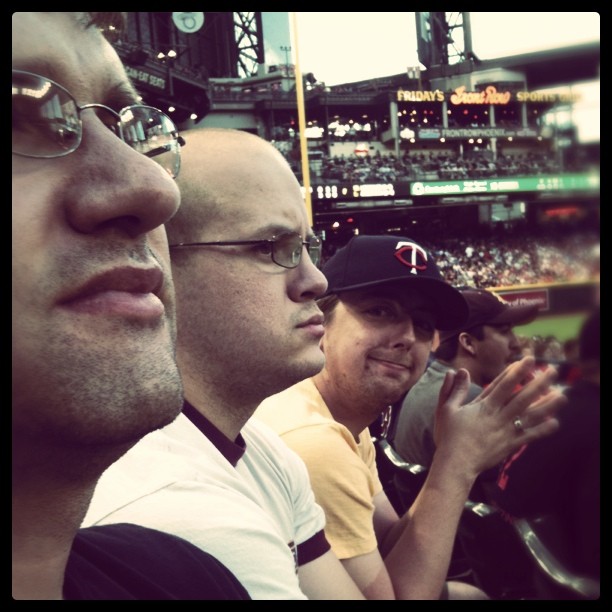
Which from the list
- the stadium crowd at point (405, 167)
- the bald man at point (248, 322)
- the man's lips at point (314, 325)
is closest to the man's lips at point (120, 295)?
the bald man at point (248, 322)

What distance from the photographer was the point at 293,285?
3.98 feet

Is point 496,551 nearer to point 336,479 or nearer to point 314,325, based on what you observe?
point 336,479

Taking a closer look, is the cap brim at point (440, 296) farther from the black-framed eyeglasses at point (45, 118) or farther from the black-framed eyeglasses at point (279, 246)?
the black-framed eyeglasses at point (45, 118)

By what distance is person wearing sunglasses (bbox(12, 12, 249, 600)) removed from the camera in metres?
0.49

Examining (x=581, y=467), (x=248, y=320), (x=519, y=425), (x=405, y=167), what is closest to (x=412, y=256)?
(x=248, y=320)

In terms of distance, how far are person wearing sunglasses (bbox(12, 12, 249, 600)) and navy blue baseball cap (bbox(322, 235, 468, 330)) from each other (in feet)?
3.30

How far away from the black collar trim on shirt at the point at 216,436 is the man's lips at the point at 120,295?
482mm

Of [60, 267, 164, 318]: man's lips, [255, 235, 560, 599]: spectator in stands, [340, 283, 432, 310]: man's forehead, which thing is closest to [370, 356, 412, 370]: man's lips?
[255, 235, 560, 599]: spectator in stands

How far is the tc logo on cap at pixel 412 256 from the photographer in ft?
5.40

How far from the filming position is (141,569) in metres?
0.66

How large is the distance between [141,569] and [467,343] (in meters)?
2.33

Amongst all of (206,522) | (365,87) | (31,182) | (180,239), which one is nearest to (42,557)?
(206,522)

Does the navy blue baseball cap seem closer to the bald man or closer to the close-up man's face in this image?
the bald man

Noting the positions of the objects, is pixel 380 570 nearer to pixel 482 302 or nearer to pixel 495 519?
pixel 495 519
